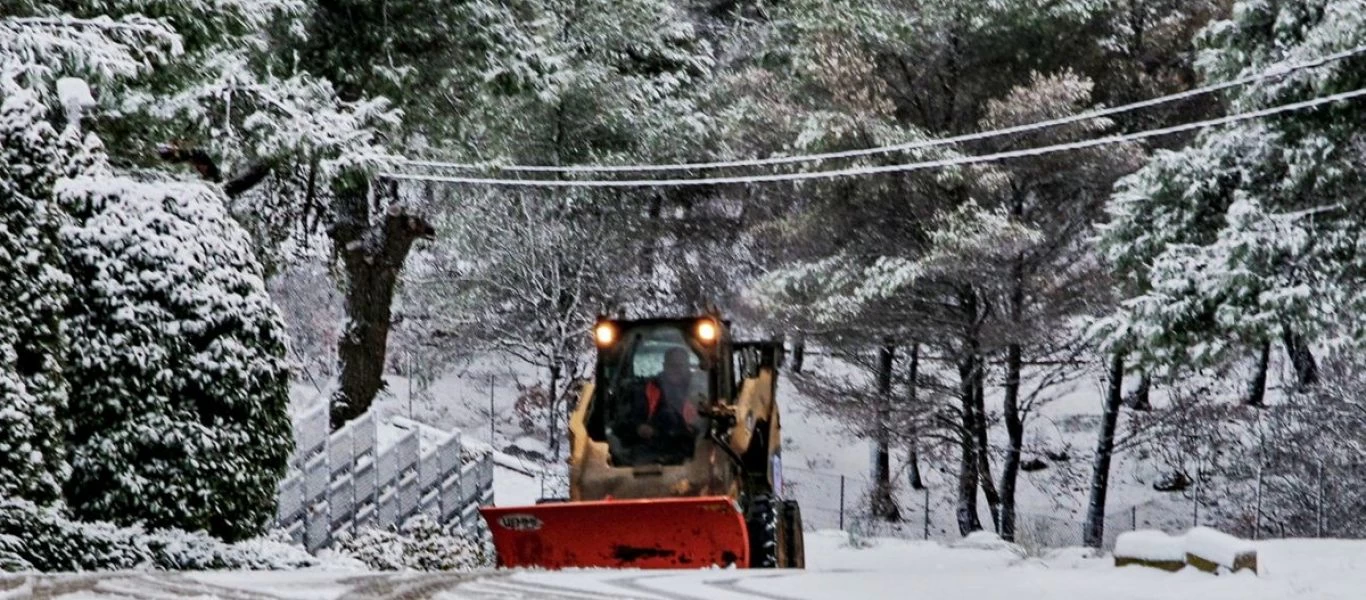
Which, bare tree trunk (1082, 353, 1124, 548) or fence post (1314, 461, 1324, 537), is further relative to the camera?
bare tree trunk (1082, 353, 1124, 548)

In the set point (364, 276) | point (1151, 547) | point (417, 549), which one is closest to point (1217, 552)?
point (1151, 547)

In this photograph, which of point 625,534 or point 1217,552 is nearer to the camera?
point 1217,552

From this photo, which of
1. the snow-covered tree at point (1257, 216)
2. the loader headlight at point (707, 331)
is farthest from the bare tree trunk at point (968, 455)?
the loader headlight at point (707, 331)

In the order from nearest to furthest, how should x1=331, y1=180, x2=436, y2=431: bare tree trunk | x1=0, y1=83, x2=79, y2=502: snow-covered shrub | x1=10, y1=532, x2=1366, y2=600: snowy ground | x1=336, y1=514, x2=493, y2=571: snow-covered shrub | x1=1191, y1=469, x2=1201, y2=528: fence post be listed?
1. x1=10, y1=532, x2=1366, y2=600: snowy ground
2. x1=0, y1=83, x2=79, y2=502: snow-covered shrub
3. x1=336, y1=514, x2=493, y2=571: snow-covered shrub
4. x1=331, y1=180, x2=436, y2=431: bare tree trunk
5. x1=1191, y1=469, x2=1201, y2=528: fence post

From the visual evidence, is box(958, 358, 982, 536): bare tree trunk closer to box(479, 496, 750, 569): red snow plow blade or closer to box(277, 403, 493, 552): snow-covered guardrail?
box(277, 403, 493, 552): snow-covered guardrail

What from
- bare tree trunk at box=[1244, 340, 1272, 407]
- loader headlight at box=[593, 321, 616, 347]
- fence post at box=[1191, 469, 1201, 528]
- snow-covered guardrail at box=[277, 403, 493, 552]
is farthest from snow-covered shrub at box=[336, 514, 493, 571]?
bare tree trunk at box=[1244, 340, 1272, 407]

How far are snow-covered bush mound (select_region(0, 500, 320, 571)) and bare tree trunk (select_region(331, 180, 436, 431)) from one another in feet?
25.8

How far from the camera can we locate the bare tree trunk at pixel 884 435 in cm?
2234

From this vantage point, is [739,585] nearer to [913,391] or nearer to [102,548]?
[102,548]

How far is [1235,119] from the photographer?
50.8 ft

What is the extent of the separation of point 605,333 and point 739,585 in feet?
14.1

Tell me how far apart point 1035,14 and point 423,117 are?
28.9 feet

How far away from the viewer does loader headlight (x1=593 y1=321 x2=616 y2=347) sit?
1220 cm

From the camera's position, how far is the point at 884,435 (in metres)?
22.5
